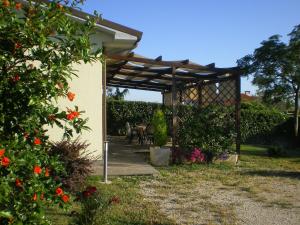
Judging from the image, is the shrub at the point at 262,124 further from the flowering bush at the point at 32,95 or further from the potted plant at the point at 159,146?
the flowering bush at the point at 32,95

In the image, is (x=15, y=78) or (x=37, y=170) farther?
(x=15, y=78)

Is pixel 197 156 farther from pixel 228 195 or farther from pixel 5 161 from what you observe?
pixel 5 161

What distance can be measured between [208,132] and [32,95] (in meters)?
9.63

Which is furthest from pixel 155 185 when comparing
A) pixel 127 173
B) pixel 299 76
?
pixel 299 76

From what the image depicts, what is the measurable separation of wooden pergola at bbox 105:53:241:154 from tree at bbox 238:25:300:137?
3.73 m

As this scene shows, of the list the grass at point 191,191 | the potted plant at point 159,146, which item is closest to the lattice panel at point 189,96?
the potted plant at point 159,146

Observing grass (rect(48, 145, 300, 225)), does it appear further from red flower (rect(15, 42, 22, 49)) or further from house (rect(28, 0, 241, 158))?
red flower (rect(15, 42, 22, 49))

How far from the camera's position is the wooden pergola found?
11711 mm

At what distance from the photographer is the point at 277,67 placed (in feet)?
61.2

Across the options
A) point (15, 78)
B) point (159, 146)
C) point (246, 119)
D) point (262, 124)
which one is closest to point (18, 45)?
point (15, 78)

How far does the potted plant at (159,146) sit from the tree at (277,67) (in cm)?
847

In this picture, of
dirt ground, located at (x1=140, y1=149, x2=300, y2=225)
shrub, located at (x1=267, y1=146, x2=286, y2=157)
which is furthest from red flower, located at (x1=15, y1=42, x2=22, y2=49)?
shrub, located at (x1=267, y1=146, x2=286, y2=157)

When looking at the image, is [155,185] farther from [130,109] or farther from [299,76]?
[130,109]

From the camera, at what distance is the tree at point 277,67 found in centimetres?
1822
